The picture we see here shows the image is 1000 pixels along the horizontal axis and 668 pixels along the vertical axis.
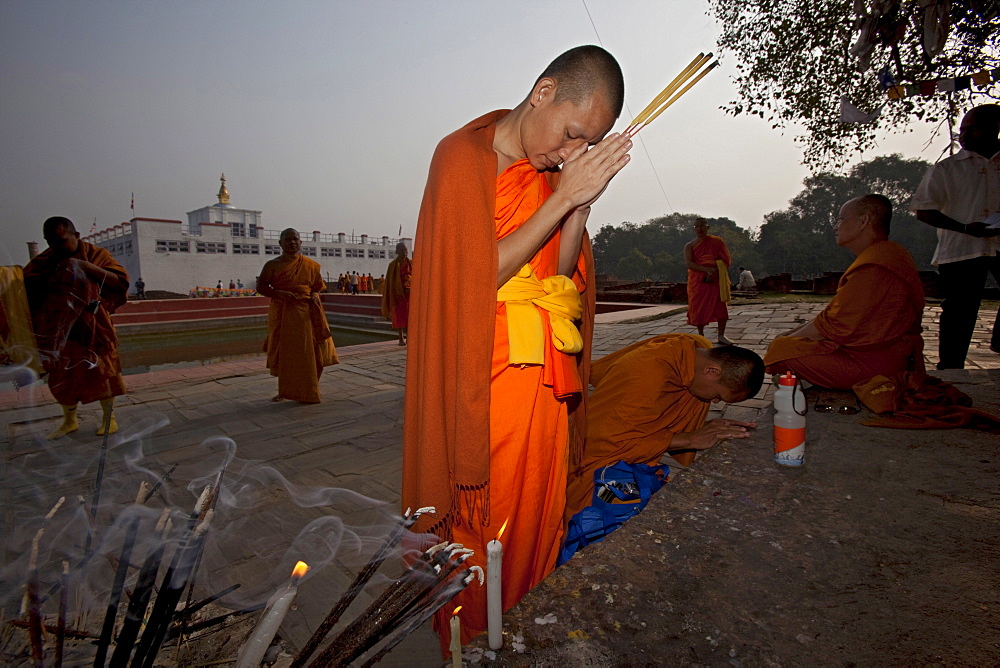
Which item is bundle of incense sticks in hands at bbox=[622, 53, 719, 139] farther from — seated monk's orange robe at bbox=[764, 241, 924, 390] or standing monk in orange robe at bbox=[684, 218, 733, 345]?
standing monk in orange robe at bbox=[684, 218, 733, 345]

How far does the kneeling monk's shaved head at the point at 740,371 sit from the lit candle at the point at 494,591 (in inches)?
73.4

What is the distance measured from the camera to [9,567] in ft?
4.59

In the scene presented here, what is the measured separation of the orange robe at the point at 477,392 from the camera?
1.28 m

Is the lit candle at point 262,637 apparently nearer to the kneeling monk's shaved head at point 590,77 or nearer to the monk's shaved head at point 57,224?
the kneeling monk's shaved head at point 590,77

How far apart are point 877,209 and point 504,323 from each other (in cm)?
326

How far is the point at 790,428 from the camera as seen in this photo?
1.88 m

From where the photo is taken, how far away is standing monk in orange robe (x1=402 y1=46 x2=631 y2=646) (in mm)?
1282

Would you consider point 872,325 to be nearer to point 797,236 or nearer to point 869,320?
point 869,320

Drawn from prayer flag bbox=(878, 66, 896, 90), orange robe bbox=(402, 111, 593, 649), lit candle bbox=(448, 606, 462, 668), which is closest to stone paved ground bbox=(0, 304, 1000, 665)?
orange robe bbox=(402, 111, 593, 649)

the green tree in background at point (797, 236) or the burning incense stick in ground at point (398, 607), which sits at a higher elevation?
the green tree in background at point (797, 236)

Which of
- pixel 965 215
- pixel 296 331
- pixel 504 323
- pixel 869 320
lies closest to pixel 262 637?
pixel 504 323

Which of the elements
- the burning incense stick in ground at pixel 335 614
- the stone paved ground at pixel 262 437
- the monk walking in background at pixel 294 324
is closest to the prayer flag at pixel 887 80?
the stone paved ground at pixel 262 437

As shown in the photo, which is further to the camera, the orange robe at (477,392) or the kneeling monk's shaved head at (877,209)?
the kneeling monk's shaved head at (877,209)

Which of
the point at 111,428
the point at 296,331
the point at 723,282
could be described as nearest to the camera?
the point at 111,428
